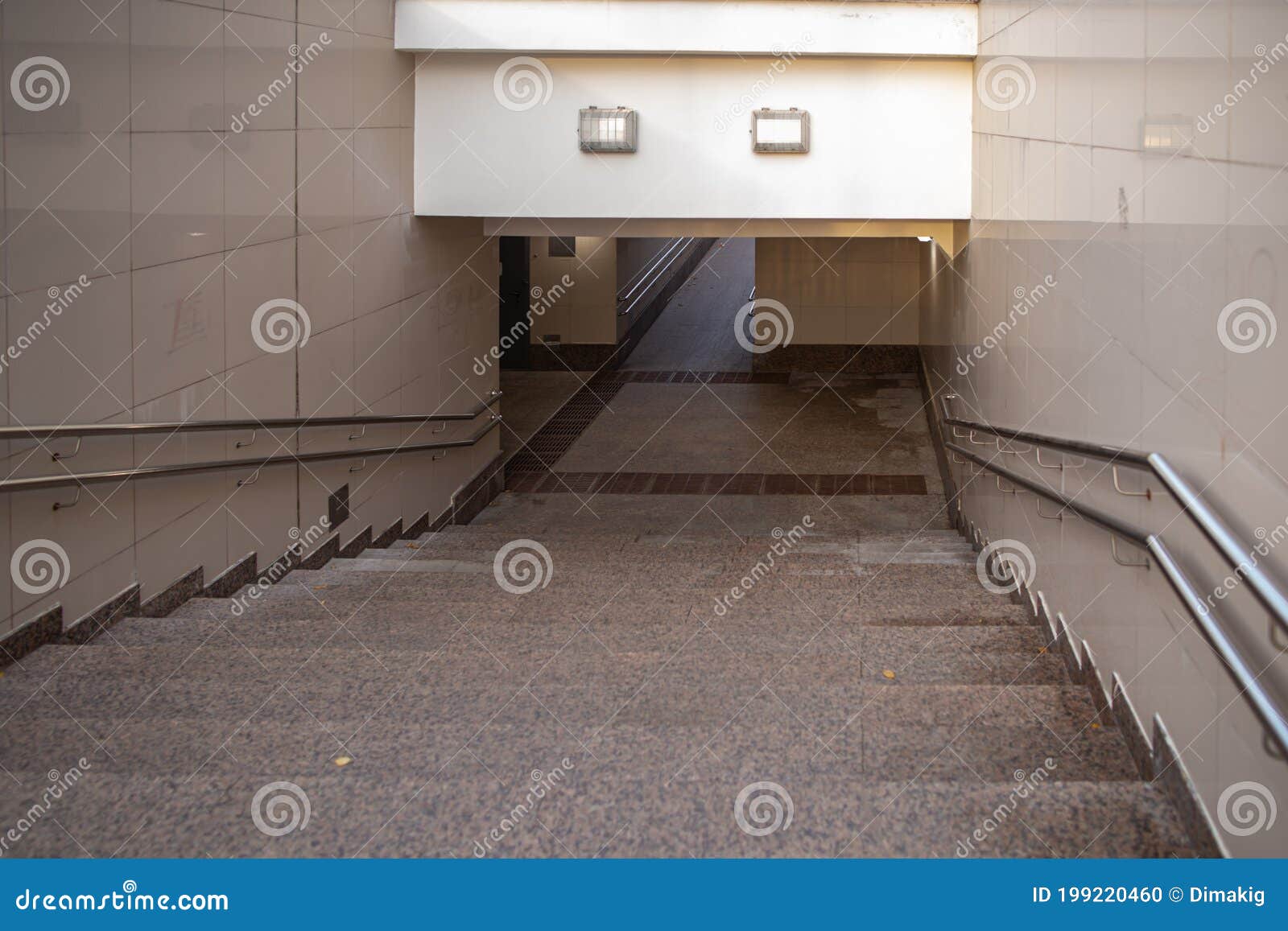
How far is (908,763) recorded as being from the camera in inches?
143

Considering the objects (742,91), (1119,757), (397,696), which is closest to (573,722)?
(397,696)

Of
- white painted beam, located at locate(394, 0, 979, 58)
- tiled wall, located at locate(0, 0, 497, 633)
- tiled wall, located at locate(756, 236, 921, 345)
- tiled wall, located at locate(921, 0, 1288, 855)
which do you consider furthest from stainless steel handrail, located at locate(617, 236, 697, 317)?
tiled wall, located at locate(921, 0, 1288, 855)

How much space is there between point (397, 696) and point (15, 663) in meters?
1.35

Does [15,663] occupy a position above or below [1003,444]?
below

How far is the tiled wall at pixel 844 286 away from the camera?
14922 mm

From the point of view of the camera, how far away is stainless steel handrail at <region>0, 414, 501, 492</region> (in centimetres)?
451

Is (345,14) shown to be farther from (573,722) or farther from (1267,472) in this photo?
(1267,472)

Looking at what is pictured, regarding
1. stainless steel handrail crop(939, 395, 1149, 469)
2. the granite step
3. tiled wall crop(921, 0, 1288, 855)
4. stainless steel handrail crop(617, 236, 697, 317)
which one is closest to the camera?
tiled wall crop(921, 0, 1288, 855)

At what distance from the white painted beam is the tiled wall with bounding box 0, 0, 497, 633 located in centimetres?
40

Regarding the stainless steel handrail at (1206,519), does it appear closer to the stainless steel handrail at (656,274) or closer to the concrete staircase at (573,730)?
the concrete staircase at (573,730)

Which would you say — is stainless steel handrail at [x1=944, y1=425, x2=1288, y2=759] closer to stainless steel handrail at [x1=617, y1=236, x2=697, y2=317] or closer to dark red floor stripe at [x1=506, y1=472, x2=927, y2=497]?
dark red floor stripe at [x1=506, y1=472, x2=927, y2=497]

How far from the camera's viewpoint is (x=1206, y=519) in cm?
280

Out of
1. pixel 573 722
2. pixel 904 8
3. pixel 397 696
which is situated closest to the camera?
pixel 573 722

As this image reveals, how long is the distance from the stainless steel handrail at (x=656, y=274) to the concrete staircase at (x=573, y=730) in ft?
33.6
